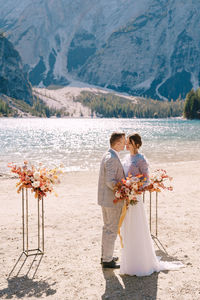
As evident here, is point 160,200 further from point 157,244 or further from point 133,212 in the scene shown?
point 133,212

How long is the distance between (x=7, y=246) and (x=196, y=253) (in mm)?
5629

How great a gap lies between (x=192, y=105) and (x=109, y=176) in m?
169

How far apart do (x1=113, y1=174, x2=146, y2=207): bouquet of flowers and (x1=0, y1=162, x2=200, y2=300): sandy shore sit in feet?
6.40

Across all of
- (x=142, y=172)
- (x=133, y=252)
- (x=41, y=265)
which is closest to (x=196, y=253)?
(x=133, y=252)

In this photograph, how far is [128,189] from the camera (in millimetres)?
7316

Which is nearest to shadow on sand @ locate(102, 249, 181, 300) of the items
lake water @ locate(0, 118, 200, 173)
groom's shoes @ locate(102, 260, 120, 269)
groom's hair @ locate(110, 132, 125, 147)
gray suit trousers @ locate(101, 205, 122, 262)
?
groom's shoes @ locate(102, 260, 120, 269)

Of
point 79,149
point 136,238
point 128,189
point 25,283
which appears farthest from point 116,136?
point 79,149

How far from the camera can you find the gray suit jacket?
298 inches

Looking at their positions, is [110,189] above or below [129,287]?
above

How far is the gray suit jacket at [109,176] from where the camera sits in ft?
24.8

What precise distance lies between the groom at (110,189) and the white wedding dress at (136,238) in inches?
10.9

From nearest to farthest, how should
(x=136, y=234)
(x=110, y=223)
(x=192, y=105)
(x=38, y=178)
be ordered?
(x=136, y=234) < (x=110, y=223) < (x=38, y=178) < (x=192, y=105)

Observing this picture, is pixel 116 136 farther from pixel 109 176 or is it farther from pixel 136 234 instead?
pixel 136 234

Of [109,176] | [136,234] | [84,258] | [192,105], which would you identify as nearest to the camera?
[109,176]
